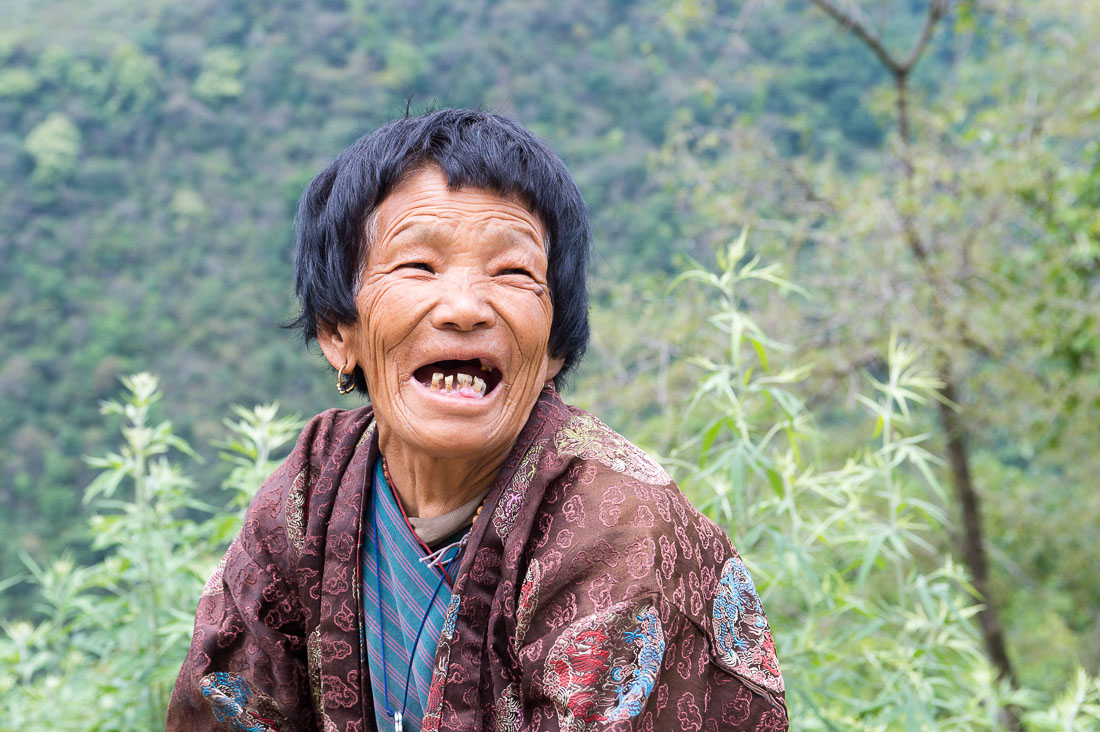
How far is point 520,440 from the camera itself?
160cm

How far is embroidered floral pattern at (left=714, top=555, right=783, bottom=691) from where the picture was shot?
58.4 inches

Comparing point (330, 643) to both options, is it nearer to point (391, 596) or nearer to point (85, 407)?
point (391, 596)

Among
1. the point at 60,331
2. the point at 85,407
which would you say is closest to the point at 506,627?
the point at 85,407

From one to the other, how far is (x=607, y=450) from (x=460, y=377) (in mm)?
258

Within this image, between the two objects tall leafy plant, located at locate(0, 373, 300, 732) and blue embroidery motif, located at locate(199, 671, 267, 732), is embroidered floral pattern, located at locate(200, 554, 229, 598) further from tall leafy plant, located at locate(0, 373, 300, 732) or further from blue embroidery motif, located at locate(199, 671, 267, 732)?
tall leafy plant, located at locate(0, 373, 300, 732)

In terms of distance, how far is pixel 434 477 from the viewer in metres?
1.64

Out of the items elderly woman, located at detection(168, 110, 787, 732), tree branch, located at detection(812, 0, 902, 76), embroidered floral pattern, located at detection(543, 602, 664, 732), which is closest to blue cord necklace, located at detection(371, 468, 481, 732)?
elderly woman, located at detection(168, 110, 787, 732)

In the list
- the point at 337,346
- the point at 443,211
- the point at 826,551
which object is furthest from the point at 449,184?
the point at 826,551

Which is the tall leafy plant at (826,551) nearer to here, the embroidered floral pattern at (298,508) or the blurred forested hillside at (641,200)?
the blurred forested hillside at (641,200)

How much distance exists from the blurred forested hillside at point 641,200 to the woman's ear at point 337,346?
0.32m

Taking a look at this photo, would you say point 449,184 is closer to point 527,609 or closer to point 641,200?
point 527,609

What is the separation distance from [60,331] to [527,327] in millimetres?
15872

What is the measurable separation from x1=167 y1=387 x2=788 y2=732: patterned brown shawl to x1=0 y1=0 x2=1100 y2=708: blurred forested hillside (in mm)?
478

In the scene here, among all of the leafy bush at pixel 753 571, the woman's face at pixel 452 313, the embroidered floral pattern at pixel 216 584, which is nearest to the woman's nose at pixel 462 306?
the woman's face at pixel 452 313
